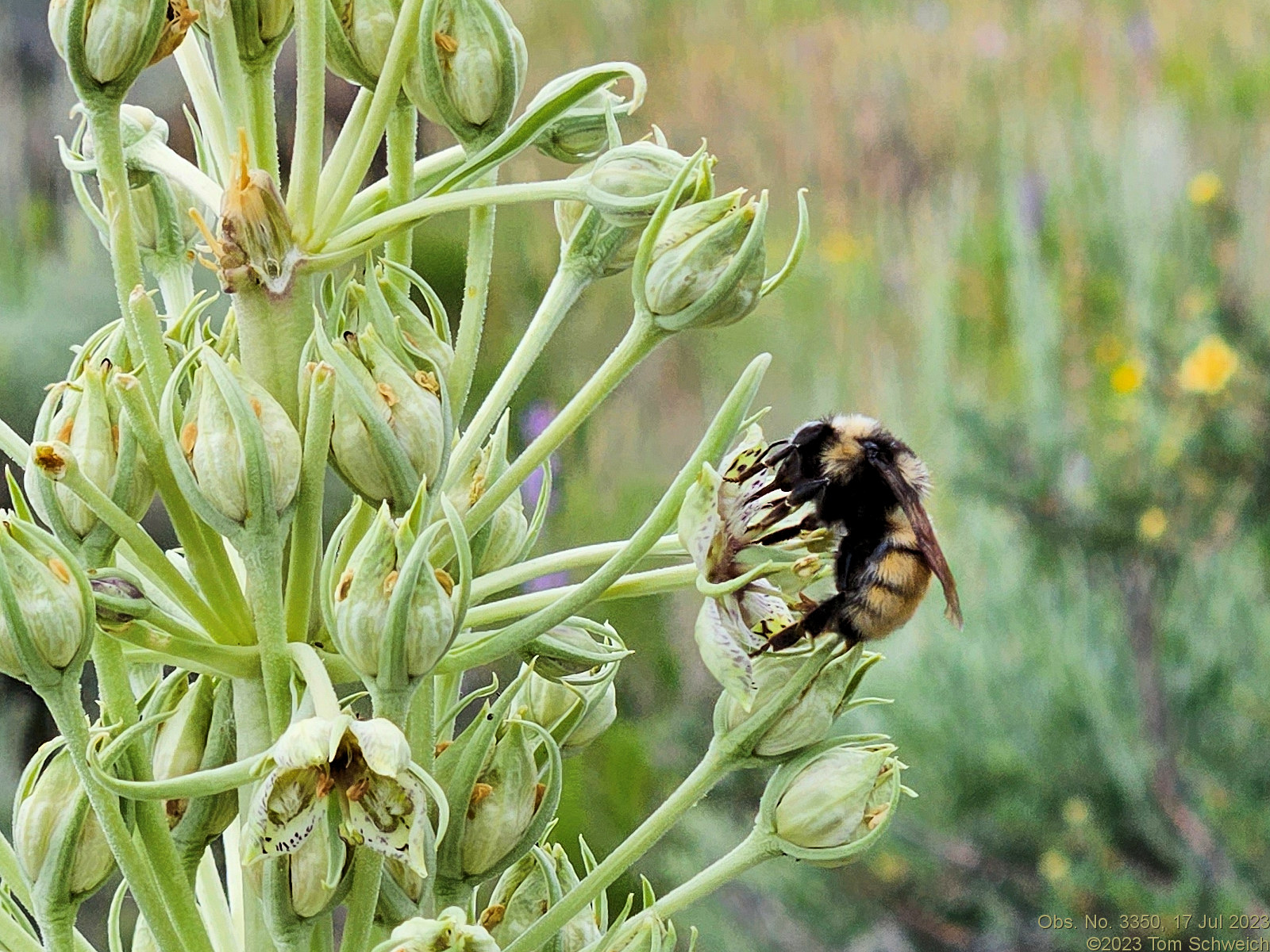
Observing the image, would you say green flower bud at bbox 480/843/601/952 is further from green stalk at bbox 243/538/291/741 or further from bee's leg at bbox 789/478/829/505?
bee's leg at bbox 789/478/829/505

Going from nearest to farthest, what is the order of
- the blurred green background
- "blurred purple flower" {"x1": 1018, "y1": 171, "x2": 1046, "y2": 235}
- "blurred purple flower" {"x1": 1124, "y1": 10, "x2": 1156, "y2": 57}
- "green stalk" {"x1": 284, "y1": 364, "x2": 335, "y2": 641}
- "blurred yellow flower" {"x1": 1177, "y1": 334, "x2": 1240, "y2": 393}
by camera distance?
"green stalk" {"x1": 284, "y1": 364, "x2": 335, "y2": 641} < the blurred green background < "blurred yellow flower" {"x1": 1177, "y1": 334, "x2": 1240, "y2": 393} < "blurred purple flower" {"x1": 1018, "y1": 171, "x2": 1046, "y2": 235} < "blurred purple flower" {"x1": 1124, "y1": 10, "x2": 1156, "y2": 57}

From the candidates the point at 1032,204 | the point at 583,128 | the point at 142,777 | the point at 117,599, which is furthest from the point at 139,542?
the point at 1032,204

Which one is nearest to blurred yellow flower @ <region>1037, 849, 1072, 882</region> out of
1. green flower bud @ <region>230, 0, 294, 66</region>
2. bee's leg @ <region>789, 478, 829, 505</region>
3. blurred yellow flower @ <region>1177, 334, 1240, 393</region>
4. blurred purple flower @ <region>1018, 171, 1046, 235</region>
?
blurred yellow flower @ <region>1177, 334, 1240, 393</region>

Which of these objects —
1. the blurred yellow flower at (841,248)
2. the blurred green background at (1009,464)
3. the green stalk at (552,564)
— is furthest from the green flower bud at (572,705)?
the blurred yellow flower at (841,248)

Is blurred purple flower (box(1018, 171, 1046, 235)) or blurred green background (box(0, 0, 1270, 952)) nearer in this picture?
blurred green background (box(0, 0, 1270, 952))

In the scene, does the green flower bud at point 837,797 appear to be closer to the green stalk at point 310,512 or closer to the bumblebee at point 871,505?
the bumblebee at point 871,505

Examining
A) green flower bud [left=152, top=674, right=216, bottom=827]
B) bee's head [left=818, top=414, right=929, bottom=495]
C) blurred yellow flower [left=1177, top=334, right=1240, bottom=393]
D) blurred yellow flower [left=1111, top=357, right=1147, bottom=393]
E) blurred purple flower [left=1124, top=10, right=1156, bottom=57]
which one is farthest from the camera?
blurred purple flower [left=1124, top=10, right=1156, bottom=57]
